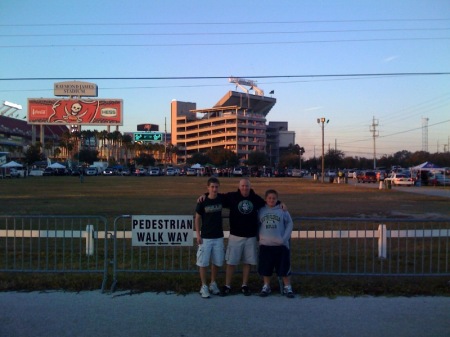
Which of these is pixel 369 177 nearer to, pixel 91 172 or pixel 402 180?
pixel 402 180

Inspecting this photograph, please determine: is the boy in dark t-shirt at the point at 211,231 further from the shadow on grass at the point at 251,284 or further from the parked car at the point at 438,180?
the parked car at the point at 438,180

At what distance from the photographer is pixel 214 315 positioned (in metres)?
5.67

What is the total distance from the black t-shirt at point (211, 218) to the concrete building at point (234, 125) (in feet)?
420

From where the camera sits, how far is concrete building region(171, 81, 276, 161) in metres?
136

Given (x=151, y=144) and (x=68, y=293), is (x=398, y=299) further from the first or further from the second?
(x=151, y=144)

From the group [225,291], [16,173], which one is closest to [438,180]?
[225,291]

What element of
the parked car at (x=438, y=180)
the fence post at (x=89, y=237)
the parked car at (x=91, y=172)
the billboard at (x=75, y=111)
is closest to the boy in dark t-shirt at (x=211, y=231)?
the fence post at (x=89, y=237)

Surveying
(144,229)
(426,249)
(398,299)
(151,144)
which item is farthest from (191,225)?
(151,144)

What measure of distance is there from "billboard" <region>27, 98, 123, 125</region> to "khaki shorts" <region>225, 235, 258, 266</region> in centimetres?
7820

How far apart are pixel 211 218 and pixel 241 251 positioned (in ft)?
2.11

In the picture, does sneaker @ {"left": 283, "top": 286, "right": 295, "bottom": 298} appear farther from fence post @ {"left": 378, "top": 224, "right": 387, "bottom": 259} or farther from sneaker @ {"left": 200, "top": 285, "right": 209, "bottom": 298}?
fence post @ {"left": 378, "top": 224, "right": 387, "bottom": 259}

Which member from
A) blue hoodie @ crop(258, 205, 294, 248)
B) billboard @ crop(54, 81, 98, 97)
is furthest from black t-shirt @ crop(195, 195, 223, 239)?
billboard @ crop(54, 81, 98, 97)

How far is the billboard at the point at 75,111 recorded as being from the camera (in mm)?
81062

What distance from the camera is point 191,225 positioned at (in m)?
7.51
